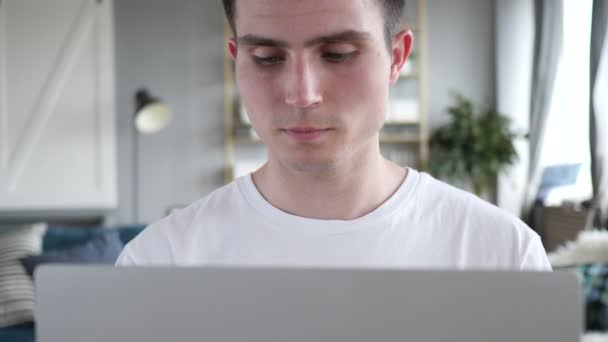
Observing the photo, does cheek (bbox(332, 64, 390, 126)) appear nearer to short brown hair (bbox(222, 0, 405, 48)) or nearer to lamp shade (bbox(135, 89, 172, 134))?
short brown hair (bbox(222, 0, 405, 48))

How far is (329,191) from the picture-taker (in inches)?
44.9

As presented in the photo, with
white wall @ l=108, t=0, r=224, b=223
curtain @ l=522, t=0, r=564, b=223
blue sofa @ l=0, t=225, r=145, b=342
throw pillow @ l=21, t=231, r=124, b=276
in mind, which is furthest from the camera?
white wall @ l=108, t=0, r=224, b=223

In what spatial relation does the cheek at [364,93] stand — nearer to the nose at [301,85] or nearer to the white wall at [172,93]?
the nose at [301,85]

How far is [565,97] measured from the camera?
509cm

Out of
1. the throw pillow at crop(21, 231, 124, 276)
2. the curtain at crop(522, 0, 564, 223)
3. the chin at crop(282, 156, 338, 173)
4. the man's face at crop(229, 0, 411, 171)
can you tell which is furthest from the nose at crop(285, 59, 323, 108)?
the curtain at crop(522, 0, 564, 223)

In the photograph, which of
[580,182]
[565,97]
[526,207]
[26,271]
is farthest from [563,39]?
[26,271]

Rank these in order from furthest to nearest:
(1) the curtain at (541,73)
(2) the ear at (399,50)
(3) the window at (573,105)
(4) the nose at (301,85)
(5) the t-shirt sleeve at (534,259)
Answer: (1) the curtain at (541,73)
(3) the window at (573,105)
(2) the ear at (399,50)
(5) the t-shirt sleeve at (534,259)
(4) the nose at (301,85)

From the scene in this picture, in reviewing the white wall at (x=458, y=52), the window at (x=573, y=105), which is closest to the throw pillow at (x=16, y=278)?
the white wall at (x=458, y=52)

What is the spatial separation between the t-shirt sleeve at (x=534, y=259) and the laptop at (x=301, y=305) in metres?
0.55

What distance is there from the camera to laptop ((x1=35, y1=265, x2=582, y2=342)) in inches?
20.8

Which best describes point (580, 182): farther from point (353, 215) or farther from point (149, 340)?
point (149, 340)

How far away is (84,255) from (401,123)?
3158mm

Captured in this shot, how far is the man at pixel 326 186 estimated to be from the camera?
99 centimetres

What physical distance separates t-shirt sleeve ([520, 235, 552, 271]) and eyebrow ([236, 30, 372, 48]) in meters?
0.44
